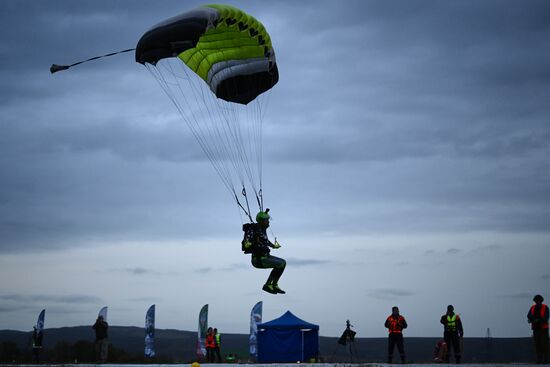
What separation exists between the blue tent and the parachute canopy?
10.1 meters

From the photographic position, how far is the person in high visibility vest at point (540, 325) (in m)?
19.8

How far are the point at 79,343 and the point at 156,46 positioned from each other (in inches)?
1073

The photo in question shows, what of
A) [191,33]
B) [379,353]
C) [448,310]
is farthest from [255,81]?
[379,353]

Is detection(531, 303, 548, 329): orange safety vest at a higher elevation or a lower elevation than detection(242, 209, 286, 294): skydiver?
lower

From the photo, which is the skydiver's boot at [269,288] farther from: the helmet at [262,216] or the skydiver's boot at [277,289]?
the helmet at [262,216]

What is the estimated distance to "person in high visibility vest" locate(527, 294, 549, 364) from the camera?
1975cm

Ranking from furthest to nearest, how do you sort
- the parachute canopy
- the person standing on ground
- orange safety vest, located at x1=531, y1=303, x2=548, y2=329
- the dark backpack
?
the person standing on ground
the dark backpack
the parachute canopy
orange safety vest, located at x1=531, y1=303, x2=548, y2=329

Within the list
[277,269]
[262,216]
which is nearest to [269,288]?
[277,269]

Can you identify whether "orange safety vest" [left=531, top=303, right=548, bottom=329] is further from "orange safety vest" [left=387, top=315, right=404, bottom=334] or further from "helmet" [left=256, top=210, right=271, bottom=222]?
"helmet" [left=256, top=210, right=271, bottom=222]

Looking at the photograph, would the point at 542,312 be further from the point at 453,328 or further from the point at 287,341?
the point at 287,341

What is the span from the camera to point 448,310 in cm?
2239

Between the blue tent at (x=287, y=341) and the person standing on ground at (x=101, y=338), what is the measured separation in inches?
302

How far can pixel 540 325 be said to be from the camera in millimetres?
19875

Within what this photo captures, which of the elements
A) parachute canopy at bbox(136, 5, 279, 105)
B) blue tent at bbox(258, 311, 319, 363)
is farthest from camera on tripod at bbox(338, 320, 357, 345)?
parachute canopy at bbox(136, 5, 279, 105)
